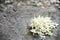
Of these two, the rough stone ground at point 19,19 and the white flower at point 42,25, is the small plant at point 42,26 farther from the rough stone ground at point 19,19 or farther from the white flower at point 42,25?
the rough stone ground at point 19,19

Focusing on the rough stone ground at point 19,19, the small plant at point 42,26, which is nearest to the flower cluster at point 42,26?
the small plant at point 42,26

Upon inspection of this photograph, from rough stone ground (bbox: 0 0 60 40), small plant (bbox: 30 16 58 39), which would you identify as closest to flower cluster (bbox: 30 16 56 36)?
small plant (bbox: 30 16 58 39)

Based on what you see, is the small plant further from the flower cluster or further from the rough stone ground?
the rough stone ground

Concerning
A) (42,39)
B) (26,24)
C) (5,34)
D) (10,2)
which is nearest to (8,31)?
(5,34)

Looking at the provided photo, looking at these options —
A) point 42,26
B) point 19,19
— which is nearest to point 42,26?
point 42,26

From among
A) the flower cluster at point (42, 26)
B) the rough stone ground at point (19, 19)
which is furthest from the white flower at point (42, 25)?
the rough stone ground at point (19, 19)

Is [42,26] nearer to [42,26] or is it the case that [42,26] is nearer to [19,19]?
[42,26]
